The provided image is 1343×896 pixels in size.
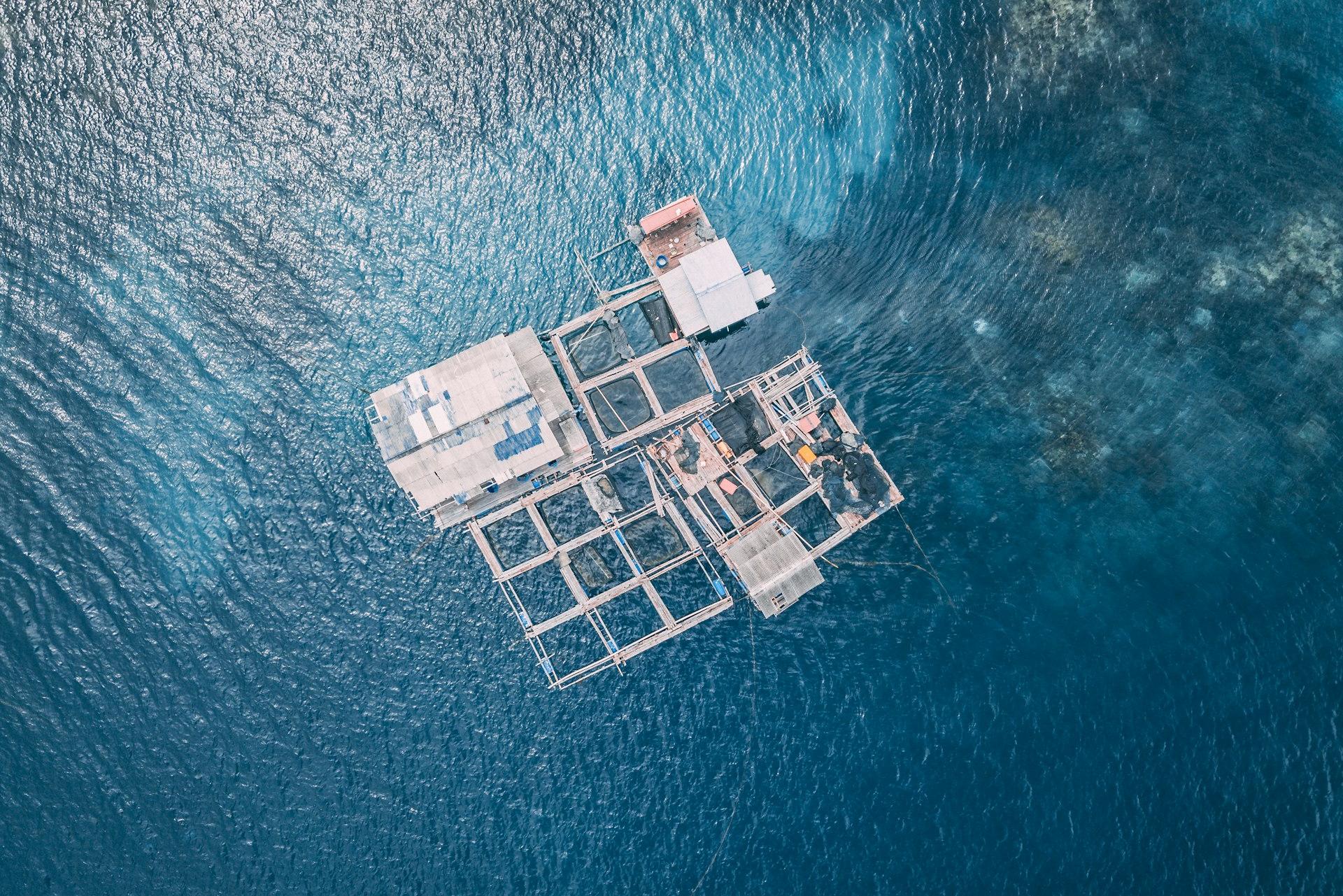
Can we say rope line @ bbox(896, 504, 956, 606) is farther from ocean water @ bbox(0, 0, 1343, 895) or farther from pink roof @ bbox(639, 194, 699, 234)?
pink roof @ bbox(639, 194, 699, 234)

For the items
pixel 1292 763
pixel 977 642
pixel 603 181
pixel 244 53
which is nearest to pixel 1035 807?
pixel 977 642


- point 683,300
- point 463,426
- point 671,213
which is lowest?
point 463,426

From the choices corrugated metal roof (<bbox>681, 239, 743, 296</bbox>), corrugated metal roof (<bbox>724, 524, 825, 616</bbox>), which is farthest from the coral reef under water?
corrugated metal roof (<bbox>724, 524, 825, 616</bbox>)

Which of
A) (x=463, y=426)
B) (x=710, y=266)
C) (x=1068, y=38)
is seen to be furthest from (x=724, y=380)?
(x=1068, y=38)

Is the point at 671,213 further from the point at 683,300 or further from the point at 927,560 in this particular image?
the point at 927,560

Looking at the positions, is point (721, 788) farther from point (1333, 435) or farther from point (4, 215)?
point (4, 215)

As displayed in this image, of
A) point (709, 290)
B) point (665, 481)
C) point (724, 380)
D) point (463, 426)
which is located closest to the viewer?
point (463, 426)

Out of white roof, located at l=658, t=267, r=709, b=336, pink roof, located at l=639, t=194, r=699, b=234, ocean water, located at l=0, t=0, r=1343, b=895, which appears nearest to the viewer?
white roof, located at l=658, t=267, r=709, b=336
